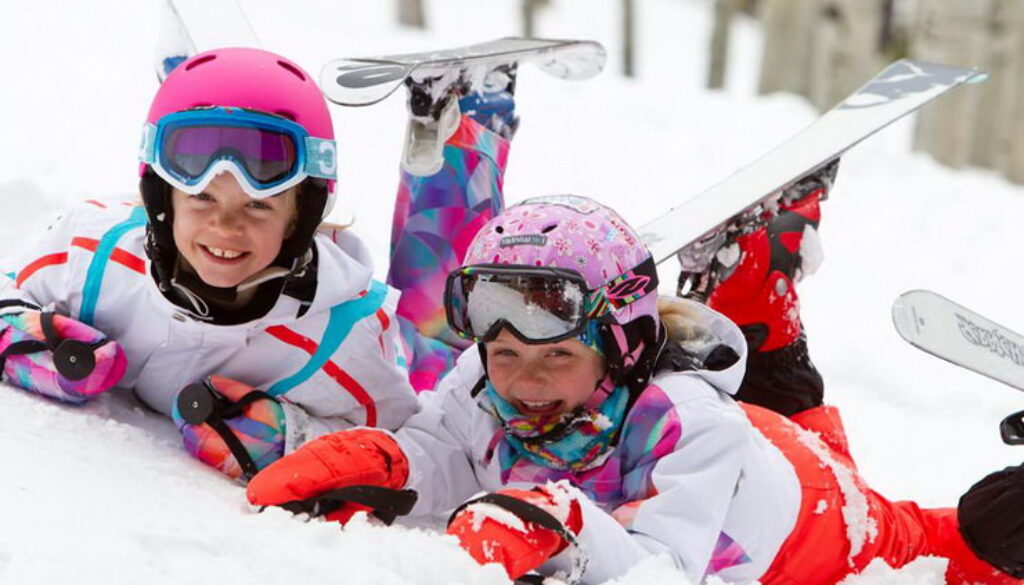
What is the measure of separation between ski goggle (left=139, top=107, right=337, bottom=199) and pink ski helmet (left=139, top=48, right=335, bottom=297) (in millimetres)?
33

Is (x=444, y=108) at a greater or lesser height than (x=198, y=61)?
lesser

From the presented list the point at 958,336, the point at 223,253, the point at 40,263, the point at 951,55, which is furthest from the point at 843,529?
the point at 951,55

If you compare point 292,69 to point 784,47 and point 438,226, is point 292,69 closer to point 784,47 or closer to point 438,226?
point 438,226

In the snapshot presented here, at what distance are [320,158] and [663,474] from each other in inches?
41.8

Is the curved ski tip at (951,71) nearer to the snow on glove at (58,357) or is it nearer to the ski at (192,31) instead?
the ski at (192,31)

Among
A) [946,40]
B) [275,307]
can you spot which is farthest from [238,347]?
[946,40]

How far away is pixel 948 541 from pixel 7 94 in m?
5.77

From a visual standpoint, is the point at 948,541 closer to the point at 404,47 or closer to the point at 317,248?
the point at 317,248

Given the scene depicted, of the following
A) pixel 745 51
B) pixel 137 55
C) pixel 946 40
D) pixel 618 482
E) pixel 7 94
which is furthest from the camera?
pixel 745 51

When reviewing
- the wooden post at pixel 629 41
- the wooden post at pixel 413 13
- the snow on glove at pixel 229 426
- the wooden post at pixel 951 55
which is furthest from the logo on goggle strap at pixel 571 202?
the wooden post at pixel 629 41

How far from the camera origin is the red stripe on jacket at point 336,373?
2.95 m

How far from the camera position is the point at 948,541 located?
3.17 metres

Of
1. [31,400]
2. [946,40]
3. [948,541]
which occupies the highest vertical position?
[31,400]

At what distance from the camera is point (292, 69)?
114 inches
